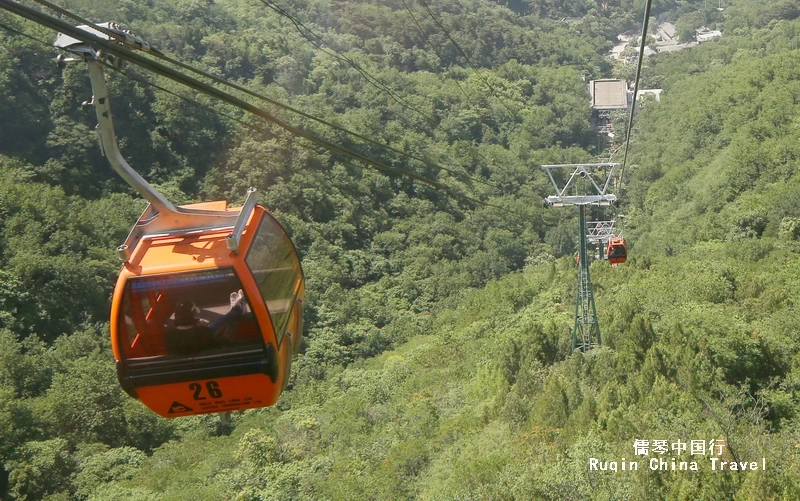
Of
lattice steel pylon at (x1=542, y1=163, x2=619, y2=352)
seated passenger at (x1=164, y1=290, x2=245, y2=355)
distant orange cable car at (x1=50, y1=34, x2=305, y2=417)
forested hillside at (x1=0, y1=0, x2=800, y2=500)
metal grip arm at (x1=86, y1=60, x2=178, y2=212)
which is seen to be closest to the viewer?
metal grip arm at (x1=86, y1=60, x2=178, y2=212)

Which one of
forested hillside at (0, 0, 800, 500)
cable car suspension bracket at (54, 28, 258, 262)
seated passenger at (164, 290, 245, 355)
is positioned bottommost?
forested hillside at (0, 0, 800, 500)

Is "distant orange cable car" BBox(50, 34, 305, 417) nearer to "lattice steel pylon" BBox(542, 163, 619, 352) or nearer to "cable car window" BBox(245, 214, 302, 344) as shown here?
"cable car window" BBox(245, 214, 302, 344)

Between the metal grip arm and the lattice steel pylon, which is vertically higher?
the metal grip arm

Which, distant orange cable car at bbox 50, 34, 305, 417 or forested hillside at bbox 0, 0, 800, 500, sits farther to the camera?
forested hillside at bbox 0, 0, 800, 500

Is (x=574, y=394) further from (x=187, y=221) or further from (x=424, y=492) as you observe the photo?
(x=187, y=221)

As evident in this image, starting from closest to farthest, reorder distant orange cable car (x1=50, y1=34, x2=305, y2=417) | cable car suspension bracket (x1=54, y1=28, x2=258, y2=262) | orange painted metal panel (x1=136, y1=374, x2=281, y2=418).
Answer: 1. cable car suspension bracket (x1=54, y1=28, x2=258, y2=262)
2. distant orange cable car (x1=50, y1=34, x2=305, y2=417)
3. orange painted metal panel (x1=136, y1=374, x2=281, y2=418)

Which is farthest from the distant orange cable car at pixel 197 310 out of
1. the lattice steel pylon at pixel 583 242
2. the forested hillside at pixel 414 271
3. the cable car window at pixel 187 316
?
the lattice steel pylon at pixel 583 242

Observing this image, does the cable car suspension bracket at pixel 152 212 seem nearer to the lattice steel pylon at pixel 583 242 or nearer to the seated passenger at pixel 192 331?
the seated passenger at pixel 192 331

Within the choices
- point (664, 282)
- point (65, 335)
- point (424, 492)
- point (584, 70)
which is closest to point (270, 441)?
point (424, 492)

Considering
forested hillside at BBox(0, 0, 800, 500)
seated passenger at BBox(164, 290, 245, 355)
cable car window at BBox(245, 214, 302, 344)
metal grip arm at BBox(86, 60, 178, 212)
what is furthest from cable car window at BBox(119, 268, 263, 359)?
forested hillside at BBox(0, 0, 800, 500)
